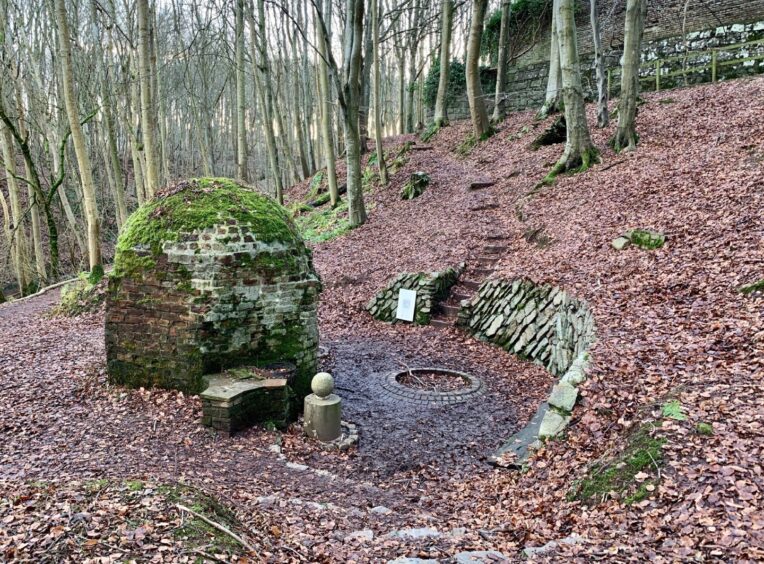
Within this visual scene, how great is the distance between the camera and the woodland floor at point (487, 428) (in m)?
2.98

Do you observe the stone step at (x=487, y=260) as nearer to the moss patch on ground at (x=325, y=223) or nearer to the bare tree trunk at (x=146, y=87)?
the moss patch on ground at (x=325, y=223)

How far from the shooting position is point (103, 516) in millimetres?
2920

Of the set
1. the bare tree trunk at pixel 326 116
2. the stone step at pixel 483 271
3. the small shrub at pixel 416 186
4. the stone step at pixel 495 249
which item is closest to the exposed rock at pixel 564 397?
the stone step at pixel 483 271

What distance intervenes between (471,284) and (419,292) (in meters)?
1.12

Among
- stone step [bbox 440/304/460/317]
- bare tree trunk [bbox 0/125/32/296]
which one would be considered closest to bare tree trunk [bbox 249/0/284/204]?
bare tree trunk [bbox 0/125/32/296]

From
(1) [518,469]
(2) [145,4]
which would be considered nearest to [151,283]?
(1) [518,469]

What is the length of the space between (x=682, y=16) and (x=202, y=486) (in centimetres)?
2328

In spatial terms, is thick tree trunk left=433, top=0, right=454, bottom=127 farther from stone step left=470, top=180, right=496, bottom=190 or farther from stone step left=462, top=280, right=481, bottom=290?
stone step left=462, top=280, right=481, bottom=290

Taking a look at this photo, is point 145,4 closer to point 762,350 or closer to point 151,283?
point 151,283

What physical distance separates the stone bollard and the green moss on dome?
6.36ft

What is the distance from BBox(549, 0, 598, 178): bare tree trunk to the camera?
10.9 meters

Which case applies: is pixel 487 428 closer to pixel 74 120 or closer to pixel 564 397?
pixel 564 397

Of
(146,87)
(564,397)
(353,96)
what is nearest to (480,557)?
(564,397)

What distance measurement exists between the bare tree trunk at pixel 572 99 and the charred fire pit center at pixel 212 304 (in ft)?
27.4
